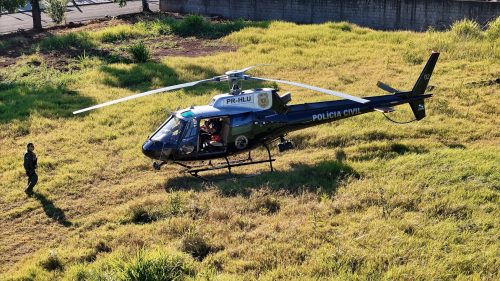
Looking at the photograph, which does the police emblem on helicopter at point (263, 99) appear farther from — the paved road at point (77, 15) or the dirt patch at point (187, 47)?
the paved road at point (77, 15)

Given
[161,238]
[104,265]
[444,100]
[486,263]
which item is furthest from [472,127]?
[104,265]

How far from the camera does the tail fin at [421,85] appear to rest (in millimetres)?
13695

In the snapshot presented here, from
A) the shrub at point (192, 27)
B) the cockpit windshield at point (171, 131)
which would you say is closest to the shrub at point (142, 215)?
the cockpit windshield at point (171, 131)

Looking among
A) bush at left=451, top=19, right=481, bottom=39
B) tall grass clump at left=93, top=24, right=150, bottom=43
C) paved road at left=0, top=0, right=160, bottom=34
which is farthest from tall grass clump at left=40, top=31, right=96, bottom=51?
bush at left=451, top=19, right=481, bottom=39

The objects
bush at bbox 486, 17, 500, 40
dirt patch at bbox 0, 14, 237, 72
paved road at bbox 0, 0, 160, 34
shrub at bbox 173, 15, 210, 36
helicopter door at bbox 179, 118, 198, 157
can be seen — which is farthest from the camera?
paved road at bbox 0, 0, 160, 34

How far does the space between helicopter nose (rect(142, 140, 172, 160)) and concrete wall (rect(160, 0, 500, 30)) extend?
775 inches

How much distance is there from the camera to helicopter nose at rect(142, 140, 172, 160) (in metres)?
12.0

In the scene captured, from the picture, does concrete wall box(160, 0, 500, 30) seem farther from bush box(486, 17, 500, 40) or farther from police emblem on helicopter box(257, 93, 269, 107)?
police emblem on helicopter box(257, 93, 269, 107)

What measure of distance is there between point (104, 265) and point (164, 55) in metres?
16.4

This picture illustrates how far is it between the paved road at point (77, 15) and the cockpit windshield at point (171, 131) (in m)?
22.3

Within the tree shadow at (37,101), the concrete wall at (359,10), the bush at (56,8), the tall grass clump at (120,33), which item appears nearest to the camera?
the tree shadow at (37,101)

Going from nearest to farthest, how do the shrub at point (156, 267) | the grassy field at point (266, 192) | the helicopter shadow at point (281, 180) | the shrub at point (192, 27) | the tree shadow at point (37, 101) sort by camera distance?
the shrub at point (156, 267), the grassy field at point (266, 192), the helicopter shadow at point (281, 180), the tree shadow at point (37, 101), the shrub at point (192, 27)

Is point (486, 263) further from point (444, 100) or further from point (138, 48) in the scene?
point (138, 48)

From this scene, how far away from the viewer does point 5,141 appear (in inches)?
580
